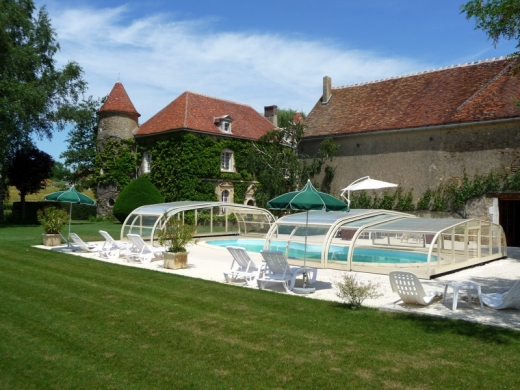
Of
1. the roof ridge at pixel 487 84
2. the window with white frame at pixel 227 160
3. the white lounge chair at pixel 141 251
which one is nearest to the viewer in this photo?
the white lounge chair at pixel 141 251

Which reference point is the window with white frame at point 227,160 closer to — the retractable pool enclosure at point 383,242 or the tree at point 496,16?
the retractable pool enclosure at point 383,242

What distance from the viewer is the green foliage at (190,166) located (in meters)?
31.2

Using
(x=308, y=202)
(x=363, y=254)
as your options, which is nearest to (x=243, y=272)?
(x=308, y=202)

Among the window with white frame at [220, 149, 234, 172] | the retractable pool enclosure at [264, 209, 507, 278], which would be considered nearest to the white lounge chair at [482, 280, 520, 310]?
the retractable pool enclosure at [264, 209, 507, 278]

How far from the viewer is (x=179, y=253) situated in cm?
1377

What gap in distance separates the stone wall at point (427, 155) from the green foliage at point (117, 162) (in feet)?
50.9

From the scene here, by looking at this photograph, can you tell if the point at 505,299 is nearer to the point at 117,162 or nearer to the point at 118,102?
the point at 117,162

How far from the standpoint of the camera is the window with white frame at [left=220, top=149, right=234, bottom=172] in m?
33.4

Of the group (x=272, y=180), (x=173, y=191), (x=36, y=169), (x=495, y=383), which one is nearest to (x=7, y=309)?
(x=495, y=383)

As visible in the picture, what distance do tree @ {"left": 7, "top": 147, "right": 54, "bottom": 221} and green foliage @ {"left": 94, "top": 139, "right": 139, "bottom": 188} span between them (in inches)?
148

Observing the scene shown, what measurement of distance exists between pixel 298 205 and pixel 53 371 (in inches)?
257

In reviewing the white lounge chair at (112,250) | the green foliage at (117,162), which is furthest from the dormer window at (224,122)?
the white lounge chair at (112,250)

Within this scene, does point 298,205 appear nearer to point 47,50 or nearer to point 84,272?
point 84,272

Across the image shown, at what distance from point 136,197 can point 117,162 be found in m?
6.69
